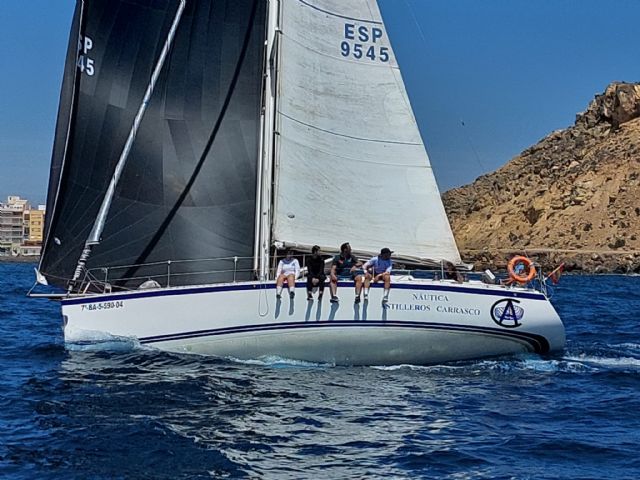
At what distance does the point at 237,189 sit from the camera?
1759cm

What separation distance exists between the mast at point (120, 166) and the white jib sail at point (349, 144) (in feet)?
7.08

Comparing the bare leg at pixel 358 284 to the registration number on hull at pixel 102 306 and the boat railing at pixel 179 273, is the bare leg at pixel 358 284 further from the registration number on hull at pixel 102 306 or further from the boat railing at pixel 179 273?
the registration number on hull at pixel 102 306

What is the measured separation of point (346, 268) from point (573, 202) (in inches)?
3423

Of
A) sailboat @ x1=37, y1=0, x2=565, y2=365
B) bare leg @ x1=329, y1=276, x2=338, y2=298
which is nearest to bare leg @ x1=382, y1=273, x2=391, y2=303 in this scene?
bare leg @ x1=329, y1=276, x2=338, y2=298

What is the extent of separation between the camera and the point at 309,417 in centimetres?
1223

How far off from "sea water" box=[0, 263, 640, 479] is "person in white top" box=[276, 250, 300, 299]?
133 cm

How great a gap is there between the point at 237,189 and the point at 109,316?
3.46 meters

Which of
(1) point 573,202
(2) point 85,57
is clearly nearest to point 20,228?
(1) point 573,202

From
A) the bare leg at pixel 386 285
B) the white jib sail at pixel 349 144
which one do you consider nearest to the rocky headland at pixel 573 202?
the white jib sail at pixel 349 144

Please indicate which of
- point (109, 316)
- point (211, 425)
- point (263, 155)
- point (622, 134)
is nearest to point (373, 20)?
point (263, 155)

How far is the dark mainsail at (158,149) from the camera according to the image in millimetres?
17516

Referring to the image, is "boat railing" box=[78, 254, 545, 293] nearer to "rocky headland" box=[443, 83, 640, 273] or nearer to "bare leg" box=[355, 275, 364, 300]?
"bare leg" box=[355, 275, 364, 300]

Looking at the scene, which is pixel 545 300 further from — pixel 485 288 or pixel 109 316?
pixel 109 316

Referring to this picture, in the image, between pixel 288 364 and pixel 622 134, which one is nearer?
pixel 288 364
